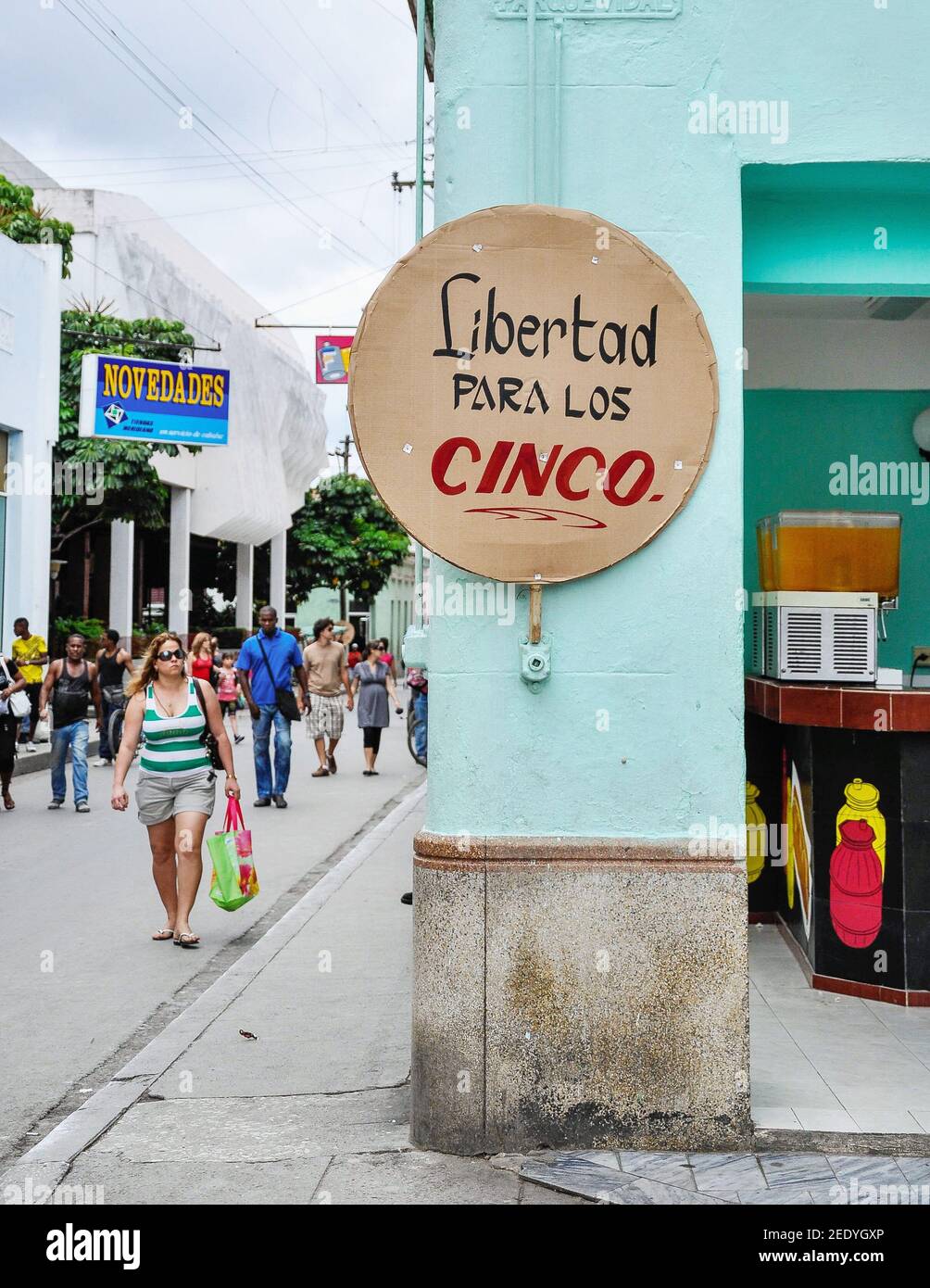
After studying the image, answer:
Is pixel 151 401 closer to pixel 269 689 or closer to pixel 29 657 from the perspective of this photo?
pixel 29 657

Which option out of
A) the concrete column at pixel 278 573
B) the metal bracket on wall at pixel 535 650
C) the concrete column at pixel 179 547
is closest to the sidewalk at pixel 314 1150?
the metal bracket on wall at pixel 535 650

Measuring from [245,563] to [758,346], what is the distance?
1445 inches

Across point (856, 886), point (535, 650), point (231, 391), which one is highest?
point (231, 391)

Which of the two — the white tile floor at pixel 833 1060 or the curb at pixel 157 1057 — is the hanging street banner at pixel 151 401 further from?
the white tile floor at pixel 833 1060

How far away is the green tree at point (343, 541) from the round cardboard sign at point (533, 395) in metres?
46.6

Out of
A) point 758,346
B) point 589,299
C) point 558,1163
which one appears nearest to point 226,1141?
point 558,1163

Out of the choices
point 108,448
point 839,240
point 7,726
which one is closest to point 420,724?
point 7,726

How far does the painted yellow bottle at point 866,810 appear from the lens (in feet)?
21.8

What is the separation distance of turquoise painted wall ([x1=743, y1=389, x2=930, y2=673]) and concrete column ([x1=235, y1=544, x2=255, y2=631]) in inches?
1390

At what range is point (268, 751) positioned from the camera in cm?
1473

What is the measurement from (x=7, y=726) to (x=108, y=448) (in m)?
13.7

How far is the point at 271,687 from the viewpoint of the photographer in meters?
14.6
